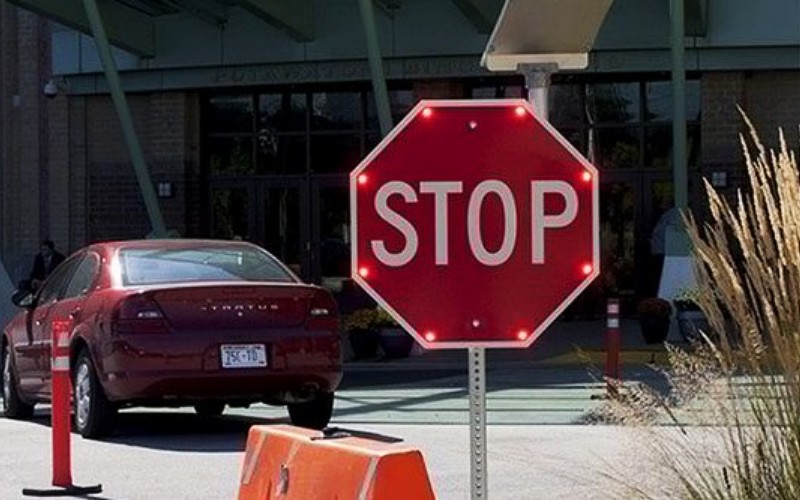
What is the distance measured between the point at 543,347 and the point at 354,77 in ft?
22.1

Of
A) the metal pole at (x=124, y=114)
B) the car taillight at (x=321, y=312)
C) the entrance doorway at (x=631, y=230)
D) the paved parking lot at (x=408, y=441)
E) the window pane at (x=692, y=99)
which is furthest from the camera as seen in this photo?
the entrance doorway at (x=631, y=230)

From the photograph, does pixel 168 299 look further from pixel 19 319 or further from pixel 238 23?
pixel 238 23

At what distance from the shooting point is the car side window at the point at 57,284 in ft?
48.8

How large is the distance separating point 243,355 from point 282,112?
57.4 ft

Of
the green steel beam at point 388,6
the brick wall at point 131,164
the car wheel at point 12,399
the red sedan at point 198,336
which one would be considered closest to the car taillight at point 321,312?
the red sedan at point 198,336

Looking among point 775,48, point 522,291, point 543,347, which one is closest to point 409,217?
point 522,291

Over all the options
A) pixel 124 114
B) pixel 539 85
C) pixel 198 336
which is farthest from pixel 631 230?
pixel 539 85

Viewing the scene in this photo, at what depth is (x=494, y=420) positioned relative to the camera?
14.7 meters

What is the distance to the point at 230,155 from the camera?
30.7 m

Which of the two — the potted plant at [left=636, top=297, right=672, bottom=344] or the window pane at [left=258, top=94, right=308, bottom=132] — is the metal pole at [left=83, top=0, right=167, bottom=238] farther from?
the potted plant at [left=636, top=297, right=672, bottom=344]

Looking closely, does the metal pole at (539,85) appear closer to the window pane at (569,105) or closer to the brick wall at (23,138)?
the window pane at (569,105)

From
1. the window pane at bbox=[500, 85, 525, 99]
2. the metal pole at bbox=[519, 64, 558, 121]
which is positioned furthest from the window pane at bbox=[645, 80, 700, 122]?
the metal pole at bbox=[519, 64, 558, 121]

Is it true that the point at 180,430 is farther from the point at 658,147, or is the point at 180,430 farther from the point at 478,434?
the point at 658,147

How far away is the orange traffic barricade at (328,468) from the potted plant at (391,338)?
1507 centimetres
